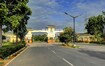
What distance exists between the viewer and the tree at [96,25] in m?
127

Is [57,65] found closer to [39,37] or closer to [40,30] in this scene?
[40,30]

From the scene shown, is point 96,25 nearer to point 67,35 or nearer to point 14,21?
point 67,35

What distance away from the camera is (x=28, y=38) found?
139 meters

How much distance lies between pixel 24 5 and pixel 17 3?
0.90 meters

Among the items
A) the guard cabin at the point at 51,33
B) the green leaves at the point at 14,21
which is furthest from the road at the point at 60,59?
the guard cabin at the point at 51,33

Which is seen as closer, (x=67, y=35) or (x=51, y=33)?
(x=67, y=35)

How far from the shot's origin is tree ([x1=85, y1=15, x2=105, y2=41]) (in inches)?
4983

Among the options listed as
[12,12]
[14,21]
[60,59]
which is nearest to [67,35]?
[12,12]

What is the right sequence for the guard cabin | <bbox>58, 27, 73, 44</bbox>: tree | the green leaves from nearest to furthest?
1. the green leaves
2. <bbox>58, 27, 73, 44</bbox>: tree
3. the guard cabin

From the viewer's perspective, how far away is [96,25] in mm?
134500

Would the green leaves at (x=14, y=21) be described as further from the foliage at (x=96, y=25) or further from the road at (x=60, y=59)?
the foliage at (x=96, y=25)

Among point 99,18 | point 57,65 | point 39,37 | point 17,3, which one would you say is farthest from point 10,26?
point 39,37

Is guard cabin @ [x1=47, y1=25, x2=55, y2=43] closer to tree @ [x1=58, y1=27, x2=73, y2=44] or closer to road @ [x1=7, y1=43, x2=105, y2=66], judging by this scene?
tree @ [x1=58, y1=27, x2=73, y2=44]

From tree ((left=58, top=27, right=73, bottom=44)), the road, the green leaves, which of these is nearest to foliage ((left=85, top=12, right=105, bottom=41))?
tree ((left=58, top=27, right=73, bottom=44))
